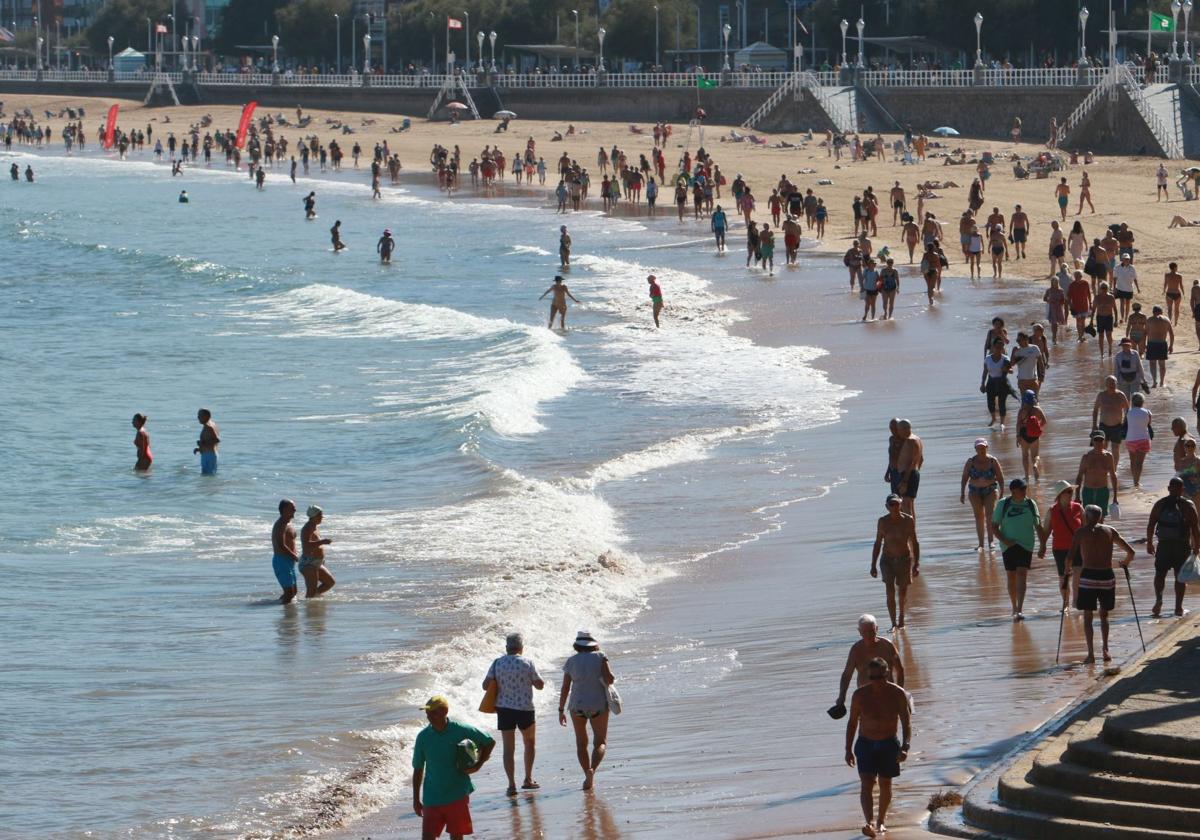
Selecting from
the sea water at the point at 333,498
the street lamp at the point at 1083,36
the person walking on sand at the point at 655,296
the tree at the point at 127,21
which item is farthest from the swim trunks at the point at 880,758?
the tree at the point at 127,21

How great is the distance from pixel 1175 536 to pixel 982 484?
100 inches

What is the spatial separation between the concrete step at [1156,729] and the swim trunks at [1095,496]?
197 inches

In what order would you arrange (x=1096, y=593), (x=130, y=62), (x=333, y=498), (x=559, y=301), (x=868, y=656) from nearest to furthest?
(x=868, y=656) < (x=1096, y=593) < (x=333, y=498) < (x=559, y=301) < (x=130, y=62)

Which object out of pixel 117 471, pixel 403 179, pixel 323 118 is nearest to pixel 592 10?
pixel 323 118

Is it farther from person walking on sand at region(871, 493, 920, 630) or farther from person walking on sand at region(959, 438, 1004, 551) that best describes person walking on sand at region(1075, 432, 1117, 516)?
person walking on sand at region(871, 493, 920, 630)

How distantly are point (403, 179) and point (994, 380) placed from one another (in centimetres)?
5380

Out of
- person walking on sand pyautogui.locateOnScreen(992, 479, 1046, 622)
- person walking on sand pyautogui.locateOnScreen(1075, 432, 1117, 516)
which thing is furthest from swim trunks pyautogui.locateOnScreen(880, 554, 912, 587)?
person walking on sand pyautogui.locateOnScreen(1075, 432, 1117, 516)

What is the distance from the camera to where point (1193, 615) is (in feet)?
38.6

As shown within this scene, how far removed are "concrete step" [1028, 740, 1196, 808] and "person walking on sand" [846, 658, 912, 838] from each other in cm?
67

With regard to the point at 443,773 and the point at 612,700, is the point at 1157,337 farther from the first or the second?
the point at 443,773

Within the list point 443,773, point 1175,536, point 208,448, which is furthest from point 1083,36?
point 443,773

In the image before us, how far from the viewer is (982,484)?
14.7 m

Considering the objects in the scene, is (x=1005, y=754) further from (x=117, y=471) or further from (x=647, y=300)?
(x=647, y=300)

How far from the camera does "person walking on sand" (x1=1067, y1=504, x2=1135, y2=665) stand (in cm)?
1139
